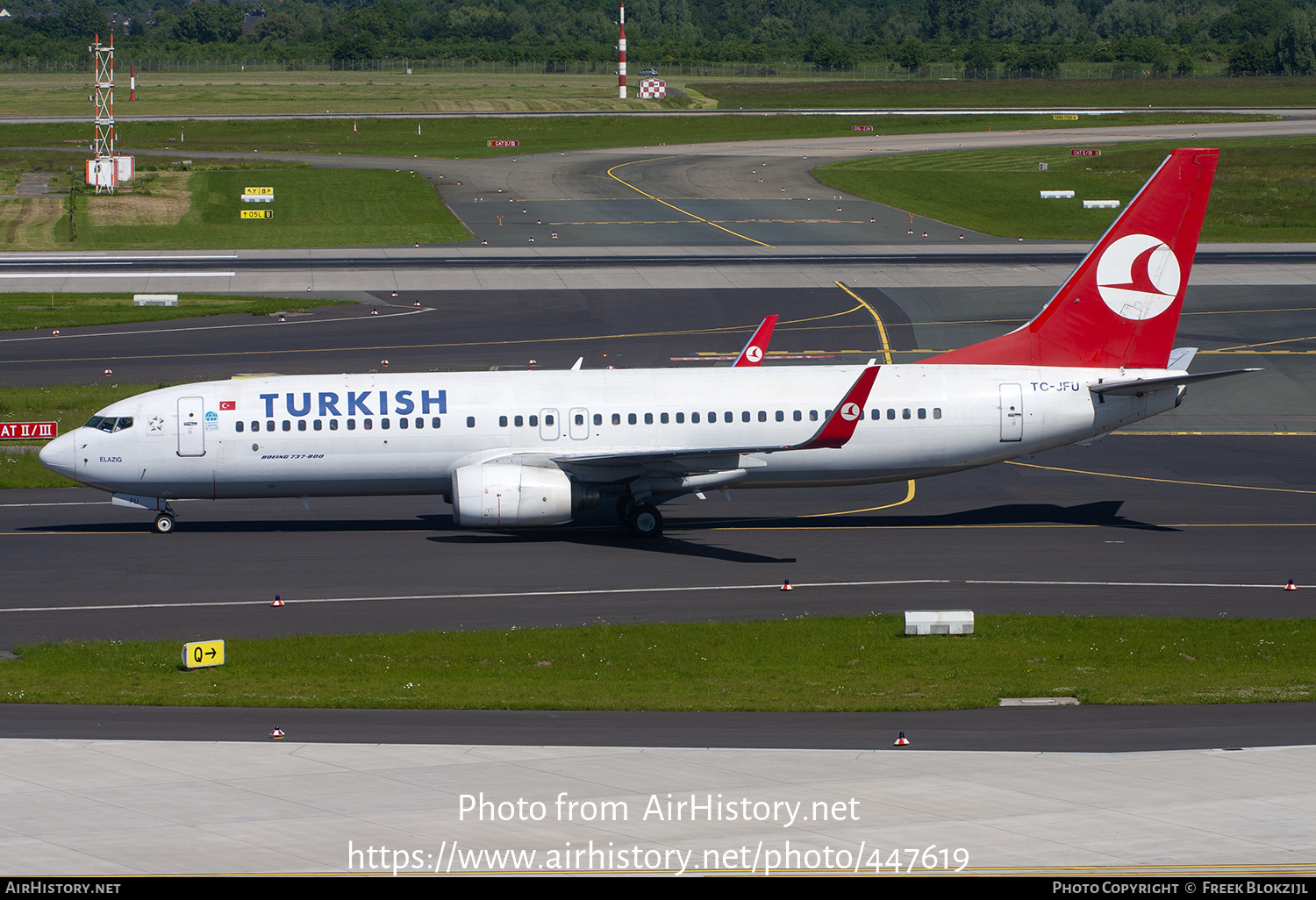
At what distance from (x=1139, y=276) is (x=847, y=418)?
1105 centimetres

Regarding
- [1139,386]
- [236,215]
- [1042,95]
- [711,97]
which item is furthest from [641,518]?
[1042,95]

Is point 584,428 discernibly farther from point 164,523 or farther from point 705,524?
point 164,523

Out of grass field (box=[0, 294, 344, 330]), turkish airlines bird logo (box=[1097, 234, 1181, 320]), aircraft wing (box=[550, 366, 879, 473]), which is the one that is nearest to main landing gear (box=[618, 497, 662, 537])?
aircraft wing (box=[550, 366, 879, 473])

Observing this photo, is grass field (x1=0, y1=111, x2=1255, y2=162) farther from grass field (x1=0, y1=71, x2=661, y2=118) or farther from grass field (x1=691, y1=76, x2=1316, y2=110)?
grass field (x1=691, y1=76, x2=1316, y2=110)

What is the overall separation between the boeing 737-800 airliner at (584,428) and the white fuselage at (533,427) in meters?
0.05

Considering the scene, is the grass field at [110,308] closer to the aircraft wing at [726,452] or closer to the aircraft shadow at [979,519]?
the aircraft wing at [726,452]

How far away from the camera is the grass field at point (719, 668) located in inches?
1039

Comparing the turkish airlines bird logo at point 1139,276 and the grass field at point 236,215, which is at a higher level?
the turkish airlines bird logo at point 1139,276

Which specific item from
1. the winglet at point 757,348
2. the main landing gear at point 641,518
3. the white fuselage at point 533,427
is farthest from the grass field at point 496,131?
the main landing gear at point 641,518

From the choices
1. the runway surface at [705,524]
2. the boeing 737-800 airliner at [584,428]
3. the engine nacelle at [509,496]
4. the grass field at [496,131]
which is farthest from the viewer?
the grass field at [496,131]

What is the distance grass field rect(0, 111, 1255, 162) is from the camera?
139 metres

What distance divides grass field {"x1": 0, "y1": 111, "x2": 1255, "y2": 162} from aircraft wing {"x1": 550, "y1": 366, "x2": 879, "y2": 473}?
9996 cm

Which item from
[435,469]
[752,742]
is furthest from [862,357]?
[752,742]

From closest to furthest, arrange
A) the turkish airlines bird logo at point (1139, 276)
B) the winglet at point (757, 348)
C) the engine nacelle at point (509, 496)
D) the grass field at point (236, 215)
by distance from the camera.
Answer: the engine nacelle at point (509, 496) < the turkish airlines bird logo at point (1139, 276) < the winglet at point (757, 348) < the grass field at point (236, 215)
